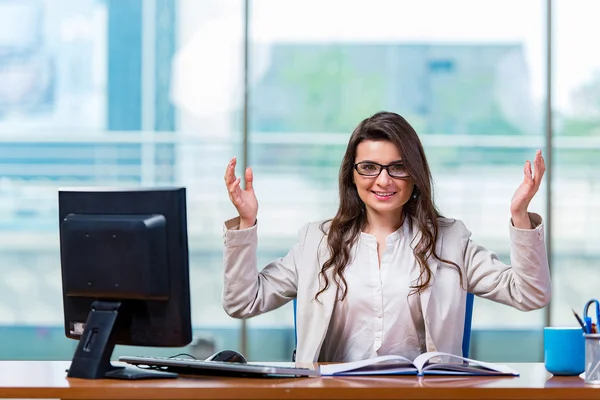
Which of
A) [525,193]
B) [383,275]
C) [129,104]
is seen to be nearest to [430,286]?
[383,275]

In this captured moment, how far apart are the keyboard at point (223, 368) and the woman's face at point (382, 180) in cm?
70

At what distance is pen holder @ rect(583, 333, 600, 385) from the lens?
2.16m

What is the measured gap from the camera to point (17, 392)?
2045 millimetres

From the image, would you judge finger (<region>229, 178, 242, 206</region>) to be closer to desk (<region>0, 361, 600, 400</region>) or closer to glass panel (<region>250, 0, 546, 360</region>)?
desk (<region>0, 361, 600, 400</region>)

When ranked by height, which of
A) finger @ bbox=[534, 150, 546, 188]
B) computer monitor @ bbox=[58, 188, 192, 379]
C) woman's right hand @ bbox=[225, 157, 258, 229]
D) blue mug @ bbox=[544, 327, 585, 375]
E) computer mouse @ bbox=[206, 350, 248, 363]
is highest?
finger @ bbox=[534, 150, 546, 188]

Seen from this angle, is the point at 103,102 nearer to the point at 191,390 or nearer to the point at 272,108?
the point at 272,108

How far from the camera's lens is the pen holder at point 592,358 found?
7.09 ft

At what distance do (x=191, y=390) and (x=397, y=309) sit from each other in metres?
0.91

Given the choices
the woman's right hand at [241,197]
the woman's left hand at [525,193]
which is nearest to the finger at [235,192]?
the woman's right hand at [241,197]

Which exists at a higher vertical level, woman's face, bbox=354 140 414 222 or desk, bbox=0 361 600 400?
woman's face, bbox=354 140 414 222

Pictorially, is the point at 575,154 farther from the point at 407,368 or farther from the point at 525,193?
the point at 407,368

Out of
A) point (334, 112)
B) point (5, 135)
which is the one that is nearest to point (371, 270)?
point (334, 112)

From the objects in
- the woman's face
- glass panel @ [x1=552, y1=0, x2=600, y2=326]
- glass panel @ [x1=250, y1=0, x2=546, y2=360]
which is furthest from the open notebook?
glass panel @ [x1=552, y1=0, x2=600, y2=326]

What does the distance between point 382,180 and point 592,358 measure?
0.86 meters
